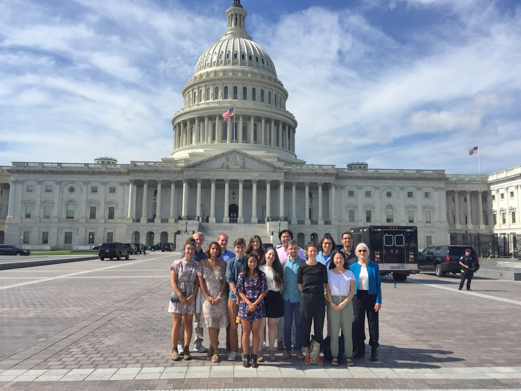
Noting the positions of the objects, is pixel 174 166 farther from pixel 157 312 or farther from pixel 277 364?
pixel 277 364

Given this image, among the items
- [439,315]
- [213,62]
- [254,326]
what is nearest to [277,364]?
[254,326]

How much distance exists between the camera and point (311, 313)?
7938 millimetres

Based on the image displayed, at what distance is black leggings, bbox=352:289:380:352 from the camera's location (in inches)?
324

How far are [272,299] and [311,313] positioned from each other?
79 centimetres

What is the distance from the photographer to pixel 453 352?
8609 mm

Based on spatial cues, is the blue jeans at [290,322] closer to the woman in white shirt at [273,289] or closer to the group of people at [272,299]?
the group of people at [272,299]

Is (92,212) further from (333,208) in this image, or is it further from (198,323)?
(198,323)

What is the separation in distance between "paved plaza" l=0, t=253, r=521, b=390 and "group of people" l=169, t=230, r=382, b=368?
0.39 metres

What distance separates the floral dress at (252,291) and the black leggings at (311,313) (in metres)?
0.80

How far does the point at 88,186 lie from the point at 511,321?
239 feet

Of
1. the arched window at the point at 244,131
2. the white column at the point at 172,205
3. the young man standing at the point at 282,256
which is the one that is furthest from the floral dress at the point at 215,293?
the arched window at the point at 244,131

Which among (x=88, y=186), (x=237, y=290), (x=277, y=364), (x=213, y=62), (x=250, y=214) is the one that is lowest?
(x=277, y=364)

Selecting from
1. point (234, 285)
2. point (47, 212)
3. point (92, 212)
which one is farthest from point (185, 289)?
point (47, 212)

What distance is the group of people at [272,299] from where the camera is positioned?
309 inches
